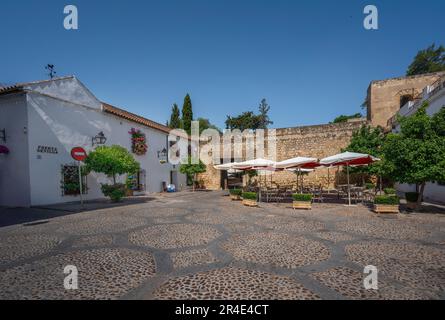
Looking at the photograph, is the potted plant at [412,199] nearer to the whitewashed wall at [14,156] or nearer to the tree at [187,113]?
the whitewashed wall at [14,156]

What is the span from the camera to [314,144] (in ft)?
72.6

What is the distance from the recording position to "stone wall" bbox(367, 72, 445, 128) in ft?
66.8

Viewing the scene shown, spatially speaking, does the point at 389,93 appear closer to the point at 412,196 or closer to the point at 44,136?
the point at 412,196

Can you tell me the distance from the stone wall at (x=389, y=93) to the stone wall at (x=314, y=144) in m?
1.74

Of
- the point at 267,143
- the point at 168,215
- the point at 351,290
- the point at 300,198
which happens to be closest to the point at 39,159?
the point at 168,215

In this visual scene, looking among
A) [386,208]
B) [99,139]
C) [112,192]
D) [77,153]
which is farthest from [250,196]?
[99,139]

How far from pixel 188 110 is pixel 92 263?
3940cm

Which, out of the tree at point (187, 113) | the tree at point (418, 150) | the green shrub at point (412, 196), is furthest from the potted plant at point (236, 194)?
the tree at point (187, 113)

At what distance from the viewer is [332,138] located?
2153 centimetres

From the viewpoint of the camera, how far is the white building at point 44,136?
1145cm

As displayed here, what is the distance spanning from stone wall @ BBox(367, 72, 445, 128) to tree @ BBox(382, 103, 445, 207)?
14.1 meters

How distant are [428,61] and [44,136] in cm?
4670

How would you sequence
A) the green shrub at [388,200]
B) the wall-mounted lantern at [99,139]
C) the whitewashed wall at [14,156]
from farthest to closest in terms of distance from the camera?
the wall-mounted lantern at [99,139]
the whitewashed wall at [14,156]
the green shrub at [388,200]

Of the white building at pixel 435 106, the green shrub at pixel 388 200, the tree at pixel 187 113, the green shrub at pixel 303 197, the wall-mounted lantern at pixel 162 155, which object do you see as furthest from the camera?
the tree at pixel 187 113
